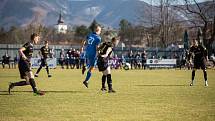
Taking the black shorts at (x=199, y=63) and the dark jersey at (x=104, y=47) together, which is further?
the black shorts at (x=199, y=63)

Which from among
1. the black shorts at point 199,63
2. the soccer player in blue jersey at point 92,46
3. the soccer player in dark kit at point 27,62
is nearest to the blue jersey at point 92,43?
the soccer player in blue jersey at point 92,46

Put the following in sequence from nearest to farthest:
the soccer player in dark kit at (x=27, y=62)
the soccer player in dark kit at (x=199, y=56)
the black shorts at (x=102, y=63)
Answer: the soccer player in dark kit at (x=27, y=62), the black shorts at (x=102, y=63), the soccer player in dark kit at (x=199, y=56)

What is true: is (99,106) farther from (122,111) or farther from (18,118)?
(18,118)

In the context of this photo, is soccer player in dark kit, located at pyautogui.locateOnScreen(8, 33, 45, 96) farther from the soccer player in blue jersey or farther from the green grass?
the soccer player in blue jersey

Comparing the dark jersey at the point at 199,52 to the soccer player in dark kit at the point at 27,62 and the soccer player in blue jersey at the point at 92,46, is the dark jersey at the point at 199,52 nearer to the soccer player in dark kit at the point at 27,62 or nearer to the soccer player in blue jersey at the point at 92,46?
the soccer player in blue jersey at the point at 92,46

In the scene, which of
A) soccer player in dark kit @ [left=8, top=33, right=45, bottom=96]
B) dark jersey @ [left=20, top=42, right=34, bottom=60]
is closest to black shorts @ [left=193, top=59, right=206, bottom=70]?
soccer player in dark kit @ [left=8, top=33, right=45, bottom=96]

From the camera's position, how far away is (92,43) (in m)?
17.6

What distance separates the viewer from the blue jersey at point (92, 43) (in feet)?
57.4

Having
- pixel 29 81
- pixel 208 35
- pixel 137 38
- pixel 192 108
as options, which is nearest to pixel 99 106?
pixel 192 108

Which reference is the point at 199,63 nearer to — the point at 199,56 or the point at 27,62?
the point at 199,56

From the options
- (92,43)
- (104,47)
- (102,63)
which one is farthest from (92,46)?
(102,63)

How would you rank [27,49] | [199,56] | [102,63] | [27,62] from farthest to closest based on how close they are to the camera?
[199,56], [102,63], [27,49], [27,62]

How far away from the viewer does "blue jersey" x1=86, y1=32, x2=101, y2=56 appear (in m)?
17.5

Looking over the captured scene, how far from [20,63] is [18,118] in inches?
204
